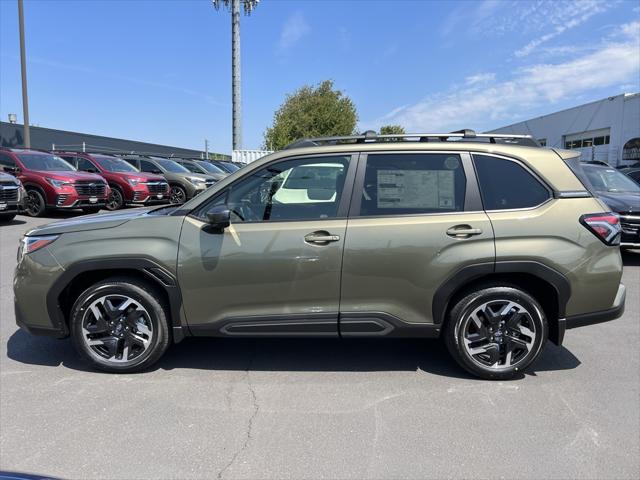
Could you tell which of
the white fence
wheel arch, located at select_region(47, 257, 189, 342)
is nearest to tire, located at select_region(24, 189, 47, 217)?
wheel arch, located at select_region(47, 257, 189, 342)

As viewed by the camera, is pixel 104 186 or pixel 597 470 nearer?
pixel 597 470

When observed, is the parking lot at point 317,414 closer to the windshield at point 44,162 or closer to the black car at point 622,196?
the black car at point 622,196

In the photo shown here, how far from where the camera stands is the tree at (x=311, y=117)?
35750 millimetres

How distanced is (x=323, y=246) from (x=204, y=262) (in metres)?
0.92

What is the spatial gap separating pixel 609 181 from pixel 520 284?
7348mm

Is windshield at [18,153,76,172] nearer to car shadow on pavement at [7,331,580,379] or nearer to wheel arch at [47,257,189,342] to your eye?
car shadow on pavement at [7,331,580,379]

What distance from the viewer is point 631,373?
3984 mm

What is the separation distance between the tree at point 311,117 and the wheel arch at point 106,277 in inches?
1243

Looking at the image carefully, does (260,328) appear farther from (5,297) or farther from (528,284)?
(5,297)

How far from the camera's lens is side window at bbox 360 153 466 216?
375 cm

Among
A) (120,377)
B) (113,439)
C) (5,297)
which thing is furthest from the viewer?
(5,297)

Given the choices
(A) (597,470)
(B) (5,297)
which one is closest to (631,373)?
(A) (597,470)

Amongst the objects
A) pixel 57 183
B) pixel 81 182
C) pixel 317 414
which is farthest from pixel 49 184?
pixel 317 414

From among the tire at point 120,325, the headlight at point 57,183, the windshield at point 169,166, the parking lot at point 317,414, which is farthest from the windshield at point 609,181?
the windshield at point 169,166
